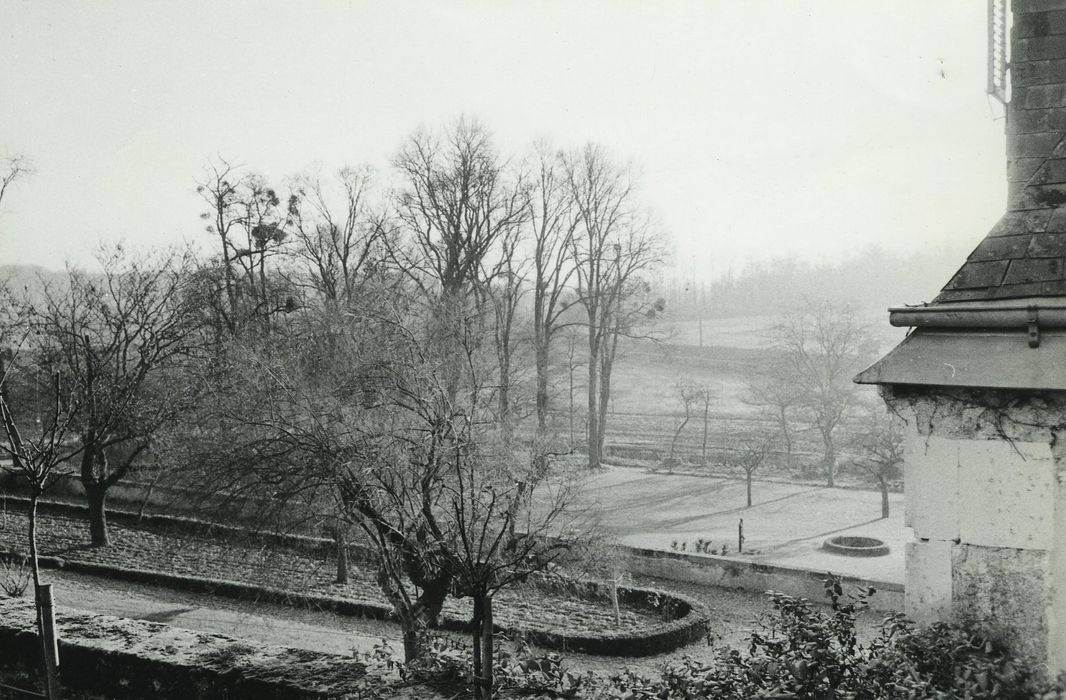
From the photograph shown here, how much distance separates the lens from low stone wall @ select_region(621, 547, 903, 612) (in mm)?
15977

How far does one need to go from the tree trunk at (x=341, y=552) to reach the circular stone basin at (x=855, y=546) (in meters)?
12.1

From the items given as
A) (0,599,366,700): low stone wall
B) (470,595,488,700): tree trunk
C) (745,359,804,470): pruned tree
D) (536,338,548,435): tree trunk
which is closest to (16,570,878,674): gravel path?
(0,599,366,700): low stone wall

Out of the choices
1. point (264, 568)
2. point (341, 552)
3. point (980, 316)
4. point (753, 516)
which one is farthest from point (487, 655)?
point (753, 516)

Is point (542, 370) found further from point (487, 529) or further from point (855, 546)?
point (487, 529)

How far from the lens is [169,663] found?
17.3ft

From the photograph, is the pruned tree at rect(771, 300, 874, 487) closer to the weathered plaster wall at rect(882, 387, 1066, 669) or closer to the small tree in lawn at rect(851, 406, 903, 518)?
the small tree in lawn at rect(851, 406, 903, 518)

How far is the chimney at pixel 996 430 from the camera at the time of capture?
3324 millimetres

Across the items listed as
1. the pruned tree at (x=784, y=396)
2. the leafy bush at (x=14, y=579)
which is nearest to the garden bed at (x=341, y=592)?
the leafy bush at (x=14, y=579)

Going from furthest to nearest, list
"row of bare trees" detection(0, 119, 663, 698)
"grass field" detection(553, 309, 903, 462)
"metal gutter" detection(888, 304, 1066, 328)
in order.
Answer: "grass field" detection(553, 309, 903, 462) < "row of bare trees" detection(0, 119, 663, 698) < "metal gutter" detection(888, 304, 1066, 328)

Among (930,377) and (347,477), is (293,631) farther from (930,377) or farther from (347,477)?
(930,377)

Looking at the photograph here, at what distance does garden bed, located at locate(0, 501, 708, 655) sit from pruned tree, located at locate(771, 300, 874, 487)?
16.9 metres

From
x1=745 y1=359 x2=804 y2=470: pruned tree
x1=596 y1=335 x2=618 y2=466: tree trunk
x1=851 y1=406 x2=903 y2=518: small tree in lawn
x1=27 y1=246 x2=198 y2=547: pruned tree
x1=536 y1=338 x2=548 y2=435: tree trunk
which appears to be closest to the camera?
x1=27 y1=246 x2=198 y2=547: pruned tree

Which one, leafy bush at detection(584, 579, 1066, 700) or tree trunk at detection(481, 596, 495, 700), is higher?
leafy bush at detection(584, 579, 1066, 700)

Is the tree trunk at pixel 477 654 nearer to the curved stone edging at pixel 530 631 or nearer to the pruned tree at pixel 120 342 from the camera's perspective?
the curved stone edging at pixel 530 631
